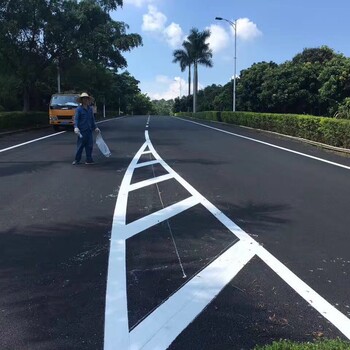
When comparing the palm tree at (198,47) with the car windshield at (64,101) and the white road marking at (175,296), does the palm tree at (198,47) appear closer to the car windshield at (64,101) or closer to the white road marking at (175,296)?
the car windshield at (64,101)

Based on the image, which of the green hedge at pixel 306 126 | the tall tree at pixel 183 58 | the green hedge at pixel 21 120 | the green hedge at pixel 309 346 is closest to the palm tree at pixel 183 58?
the tall tree at pixel 183 58

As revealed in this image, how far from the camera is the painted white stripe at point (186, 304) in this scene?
3.64 m

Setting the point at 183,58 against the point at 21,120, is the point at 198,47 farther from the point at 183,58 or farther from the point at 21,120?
the point at 21,120

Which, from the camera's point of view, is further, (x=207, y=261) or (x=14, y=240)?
(x=14, y=240)

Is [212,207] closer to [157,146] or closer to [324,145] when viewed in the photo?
[157,146]

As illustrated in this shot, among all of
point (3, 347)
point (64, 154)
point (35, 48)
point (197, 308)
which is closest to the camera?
point (3, 347)

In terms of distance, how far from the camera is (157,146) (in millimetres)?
18297

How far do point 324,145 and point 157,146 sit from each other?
20.2 ft

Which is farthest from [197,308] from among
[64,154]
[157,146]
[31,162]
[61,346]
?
[157,146]

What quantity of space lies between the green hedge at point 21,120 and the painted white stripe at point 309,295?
22.0 metres

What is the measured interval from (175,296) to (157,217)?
284 cm

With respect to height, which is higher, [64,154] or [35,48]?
[35,48]

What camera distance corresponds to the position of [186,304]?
4.22m

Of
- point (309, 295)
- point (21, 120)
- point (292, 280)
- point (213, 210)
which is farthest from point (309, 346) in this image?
point (21, 120)
